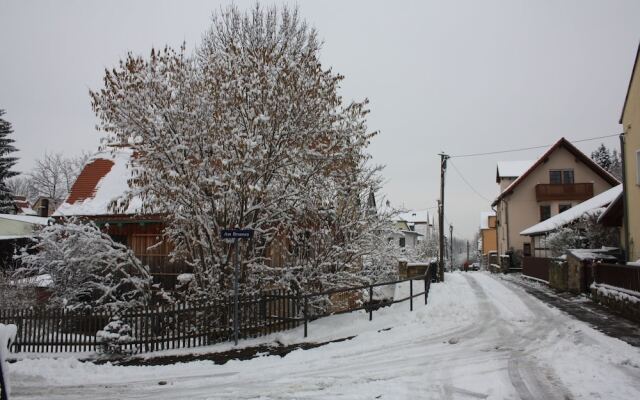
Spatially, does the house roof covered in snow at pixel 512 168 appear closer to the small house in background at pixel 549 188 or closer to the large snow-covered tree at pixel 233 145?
the small house in background at pixel 549 188

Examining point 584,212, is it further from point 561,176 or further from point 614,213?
point 561,176

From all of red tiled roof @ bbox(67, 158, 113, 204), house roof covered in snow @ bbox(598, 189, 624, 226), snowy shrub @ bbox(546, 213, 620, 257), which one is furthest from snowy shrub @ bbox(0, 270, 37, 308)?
house roof covered in snow @ bbox(598, 189, 624, 226)

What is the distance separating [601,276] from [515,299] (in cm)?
282

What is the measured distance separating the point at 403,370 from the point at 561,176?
39333mm

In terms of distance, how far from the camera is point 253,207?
1245 centimetres

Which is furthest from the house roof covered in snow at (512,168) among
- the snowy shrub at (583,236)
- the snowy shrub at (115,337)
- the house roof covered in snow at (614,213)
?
the snowy shrub at (115,337)

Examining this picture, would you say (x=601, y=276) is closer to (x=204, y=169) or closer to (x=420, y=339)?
(x=420, y=339)

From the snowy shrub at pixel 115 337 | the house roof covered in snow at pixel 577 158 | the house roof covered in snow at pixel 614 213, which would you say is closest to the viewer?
the snowy shrub at pixel 115 337

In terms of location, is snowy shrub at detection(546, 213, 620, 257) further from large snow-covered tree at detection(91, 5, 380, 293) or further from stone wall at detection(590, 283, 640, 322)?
large snow-covered tree at detection(91, 5, 380, 293)

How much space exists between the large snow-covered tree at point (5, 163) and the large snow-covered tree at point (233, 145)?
34.6m

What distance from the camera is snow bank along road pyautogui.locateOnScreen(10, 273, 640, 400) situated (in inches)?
273

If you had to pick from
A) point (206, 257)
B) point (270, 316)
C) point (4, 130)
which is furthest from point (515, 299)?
point (4, 130)

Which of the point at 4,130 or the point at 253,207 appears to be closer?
the point at 253,207

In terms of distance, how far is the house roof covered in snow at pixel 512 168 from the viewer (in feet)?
161
